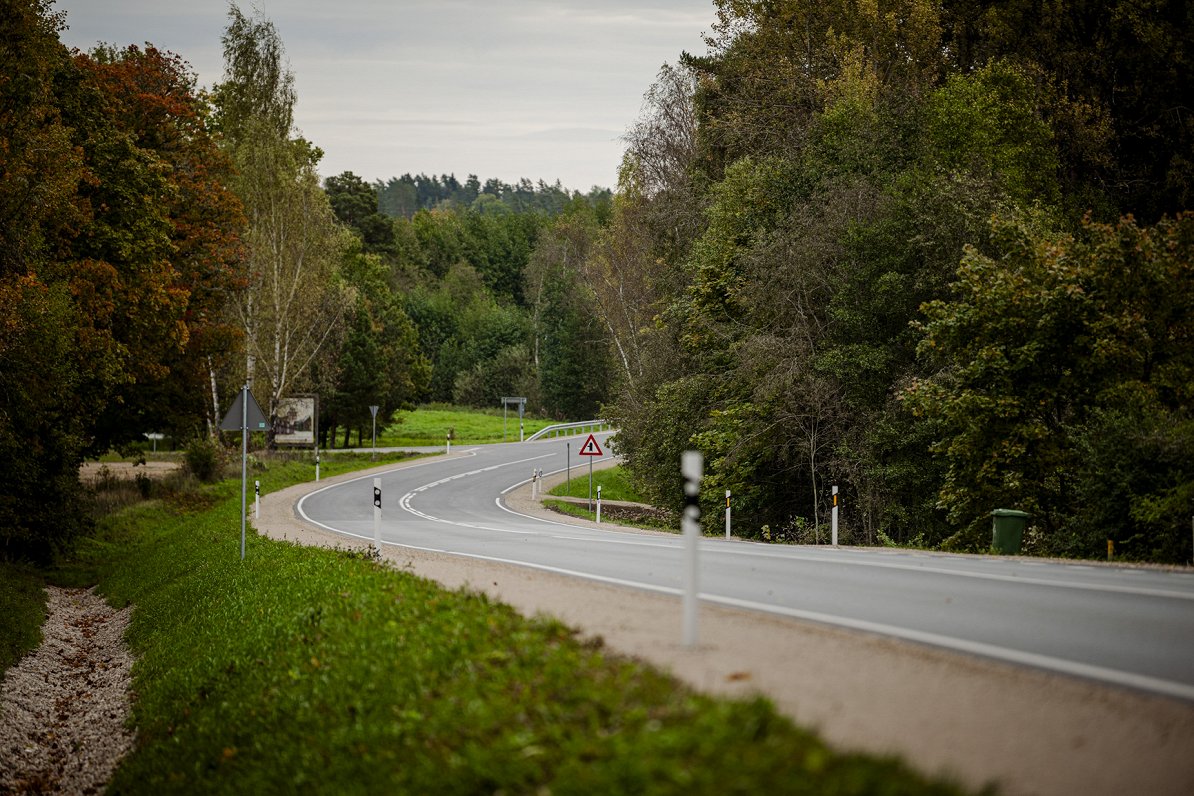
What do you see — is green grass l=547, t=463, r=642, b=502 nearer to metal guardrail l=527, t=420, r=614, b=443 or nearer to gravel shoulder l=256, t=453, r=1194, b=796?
metal guardrail l=527, t=420, r=614, b=443

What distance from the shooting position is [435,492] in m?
42.6

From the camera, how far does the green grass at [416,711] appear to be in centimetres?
552

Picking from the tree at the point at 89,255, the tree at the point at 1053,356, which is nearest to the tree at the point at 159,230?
the tree at the point at 89,255

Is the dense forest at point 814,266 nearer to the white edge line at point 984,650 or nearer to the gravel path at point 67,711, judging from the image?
the gravel path at point 67,711

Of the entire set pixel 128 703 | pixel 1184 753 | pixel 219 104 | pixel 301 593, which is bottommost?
pixel 128 703

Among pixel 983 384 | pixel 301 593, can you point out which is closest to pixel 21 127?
pixel 301 593

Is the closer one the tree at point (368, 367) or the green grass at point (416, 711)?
the green grass at point (416, 711)

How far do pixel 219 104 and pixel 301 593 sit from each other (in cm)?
3898

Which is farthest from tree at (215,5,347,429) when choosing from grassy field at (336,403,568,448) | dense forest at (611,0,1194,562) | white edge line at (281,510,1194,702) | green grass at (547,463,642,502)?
white edge line at (281,510,1194,702)

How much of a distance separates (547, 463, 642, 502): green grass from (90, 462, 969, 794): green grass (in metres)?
29.5

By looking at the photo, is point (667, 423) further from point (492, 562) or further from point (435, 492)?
point (492, 562)

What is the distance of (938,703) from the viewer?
6.10 m

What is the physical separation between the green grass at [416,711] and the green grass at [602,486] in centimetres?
2948

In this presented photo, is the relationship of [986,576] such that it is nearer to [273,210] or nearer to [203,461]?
[203,461]
